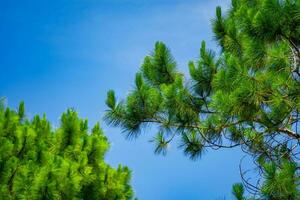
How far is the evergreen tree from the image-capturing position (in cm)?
438

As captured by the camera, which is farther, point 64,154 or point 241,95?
point 64,154

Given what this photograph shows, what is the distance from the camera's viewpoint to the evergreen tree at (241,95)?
4.38 metres

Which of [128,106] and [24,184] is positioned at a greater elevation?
[128,106]

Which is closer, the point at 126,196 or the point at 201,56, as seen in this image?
the point at 201,56

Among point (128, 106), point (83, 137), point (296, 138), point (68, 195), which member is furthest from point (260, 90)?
point (83, 137)

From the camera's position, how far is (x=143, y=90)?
5602mm

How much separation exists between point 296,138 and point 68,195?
2.67m

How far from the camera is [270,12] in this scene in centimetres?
435

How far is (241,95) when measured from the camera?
4625 millimetres

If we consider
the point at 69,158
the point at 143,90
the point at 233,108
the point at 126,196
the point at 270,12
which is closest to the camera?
the point at 270,12

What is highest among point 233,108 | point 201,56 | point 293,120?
point 201,56

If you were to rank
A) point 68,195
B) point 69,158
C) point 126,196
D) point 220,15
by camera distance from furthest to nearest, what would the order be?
point 220,15 < point 126,196 < point 69,158 < point 68,195

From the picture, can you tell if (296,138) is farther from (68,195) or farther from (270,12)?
(68,195)

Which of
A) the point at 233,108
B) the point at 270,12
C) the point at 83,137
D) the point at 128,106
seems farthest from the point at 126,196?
the point at 270,12
